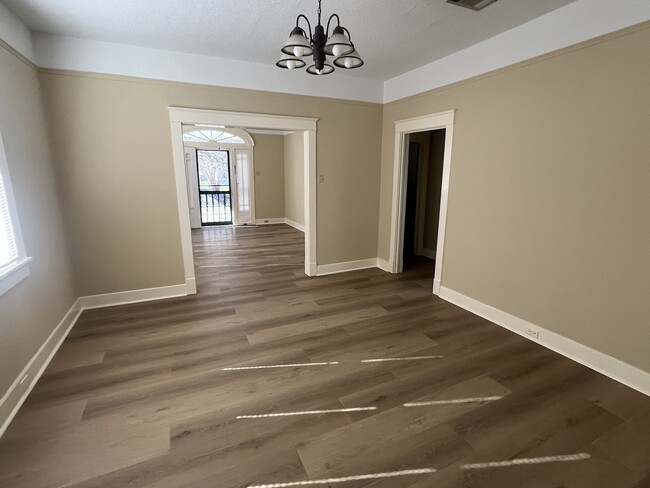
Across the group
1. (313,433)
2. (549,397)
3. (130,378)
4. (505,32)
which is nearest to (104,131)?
(130,378)

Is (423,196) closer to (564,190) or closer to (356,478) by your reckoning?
(564,190)

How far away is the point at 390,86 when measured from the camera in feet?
14.5

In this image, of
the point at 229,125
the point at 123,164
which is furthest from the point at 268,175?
the point at 123,164

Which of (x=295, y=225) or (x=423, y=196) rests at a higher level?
(x=423, y=196)

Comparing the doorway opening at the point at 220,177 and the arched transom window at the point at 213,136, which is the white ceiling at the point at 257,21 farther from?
the doorway opening at the point at 220,177

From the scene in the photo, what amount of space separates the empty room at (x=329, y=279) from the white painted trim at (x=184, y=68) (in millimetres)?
26

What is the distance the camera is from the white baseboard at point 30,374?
1.90 m

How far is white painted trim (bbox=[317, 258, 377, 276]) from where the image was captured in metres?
4.73

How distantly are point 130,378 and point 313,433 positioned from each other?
1.48m

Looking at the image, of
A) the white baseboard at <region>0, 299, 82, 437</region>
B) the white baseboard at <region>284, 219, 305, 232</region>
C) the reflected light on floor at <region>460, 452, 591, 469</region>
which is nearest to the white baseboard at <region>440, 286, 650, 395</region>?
the reflected light on floor at <region>460, 452, 591, 469</region>

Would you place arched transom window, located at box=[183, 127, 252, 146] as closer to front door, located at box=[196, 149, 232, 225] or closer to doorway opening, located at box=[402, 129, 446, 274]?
front door, located at box=[196, 149, 232, 225]

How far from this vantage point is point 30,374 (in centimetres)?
222

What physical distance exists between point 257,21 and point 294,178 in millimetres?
5777

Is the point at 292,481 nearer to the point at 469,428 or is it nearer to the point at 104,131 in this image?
the point at 469,428
